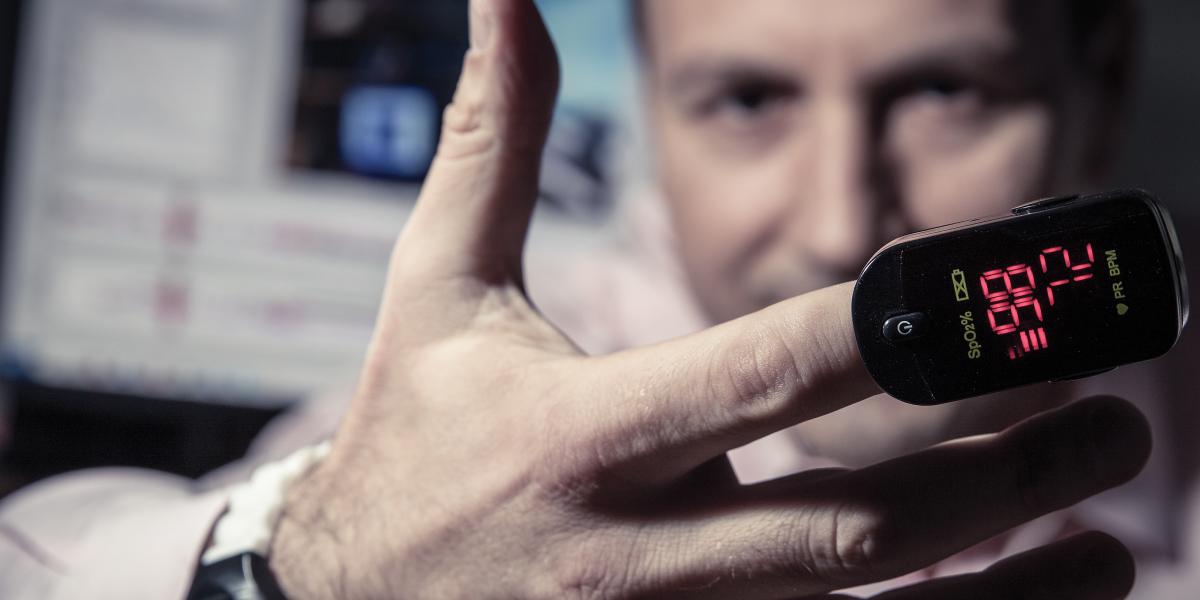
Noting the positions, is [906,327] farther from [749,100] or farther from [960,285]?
[749,100]

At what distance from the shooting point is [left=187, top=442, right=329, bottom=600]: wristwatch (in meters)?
0.38

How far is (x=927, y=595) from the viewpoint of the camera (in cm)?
30

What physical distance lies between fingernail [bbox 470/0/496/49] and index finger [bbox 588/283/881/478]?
13 cm

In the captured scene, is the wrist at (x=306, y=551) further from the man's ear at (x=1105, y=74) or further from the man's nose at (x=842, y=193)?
the man's ear at (x=1105, y=74)

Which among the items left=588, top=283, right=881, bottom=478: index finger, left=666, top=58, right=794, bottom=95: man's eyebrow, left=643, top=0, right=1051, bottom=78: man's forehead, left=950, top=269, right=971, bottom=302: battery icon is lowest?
left=588, top=283, right=881, bottom=478: index finger

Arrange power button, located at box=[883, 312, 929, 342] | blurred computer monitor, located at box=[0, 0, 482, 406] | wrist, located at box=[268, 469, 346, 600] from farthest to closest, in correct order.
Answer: blurred computer monitor, located at box=[0, 0, 482, 406], wrist, located at box=[268, 469, 346, 600], power button, located at box=[883, 312, 929, 342]

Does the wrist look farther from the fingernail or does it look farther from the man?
the fingernail

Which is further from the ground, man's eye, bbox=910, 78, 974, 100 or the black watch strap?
man's eye, bbox=910, 78, 974, 100

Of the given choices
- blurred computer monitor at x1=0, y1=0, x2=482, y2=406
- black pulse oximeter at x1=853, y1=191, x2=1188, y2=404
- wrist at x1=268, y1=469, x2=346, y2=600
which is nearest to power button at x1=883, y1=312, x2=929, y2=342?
black pulse oximeter at x1=853, y1=191, x2=1188, y2=404

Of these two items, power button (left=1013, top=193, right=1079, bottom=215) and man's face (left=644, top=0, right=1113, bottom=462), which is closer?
power button (left=1013, top=193, right=1079, bottom=215)

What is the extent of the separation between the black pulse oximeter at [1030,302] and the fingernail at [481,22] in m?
0.17

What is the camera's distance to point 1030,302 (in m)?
0.26

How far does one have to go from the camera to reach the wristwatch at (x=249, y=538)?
38 centimetres

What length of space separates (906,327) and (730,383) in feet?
0.16
